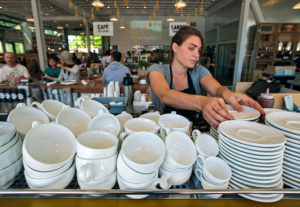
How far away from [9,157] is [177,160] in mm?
626

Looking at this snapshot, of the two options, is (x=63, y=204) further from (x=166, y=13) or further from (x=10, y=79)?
(x=166, y=13)

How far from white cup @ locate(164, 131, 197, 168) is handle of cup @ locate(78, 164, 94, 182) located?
0.27 m

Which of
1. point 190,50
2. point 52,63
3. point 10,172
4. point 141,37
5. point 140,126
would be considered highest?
point 141,37

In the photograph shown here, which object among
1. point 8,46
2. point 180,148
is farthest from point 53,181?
point 8,46

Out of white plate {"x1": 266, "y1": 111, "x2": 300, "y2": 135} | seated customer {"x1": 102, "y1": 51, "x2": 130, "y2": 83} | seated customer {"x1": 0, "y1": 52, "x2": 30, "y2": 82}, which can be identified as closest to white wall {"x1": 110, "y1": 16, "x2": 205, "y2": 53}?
seated customer {"x1": 0, "y1": 52, "x2": 30, "y2": 82}

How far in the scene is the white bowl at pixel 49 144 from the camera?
64cm

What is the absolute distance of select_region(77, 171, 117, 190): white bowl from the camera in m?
0.60

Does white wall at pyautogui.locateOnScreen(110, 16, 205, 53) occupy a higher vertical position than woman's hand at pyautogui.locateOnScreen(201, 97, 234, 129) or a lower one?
higher

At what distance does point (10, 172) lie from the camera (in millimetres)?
667

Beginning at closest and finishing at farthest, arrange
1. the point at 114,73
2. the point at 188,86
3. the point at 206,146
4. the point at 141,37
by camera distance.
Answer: the point at 206,146, the point at 188,86, the point at 114,73, the point at 141,37

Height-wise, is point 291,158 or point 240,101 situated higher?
point 240,101

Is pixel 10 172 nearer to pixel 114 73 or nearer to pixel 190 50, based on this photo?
pixel 190 50

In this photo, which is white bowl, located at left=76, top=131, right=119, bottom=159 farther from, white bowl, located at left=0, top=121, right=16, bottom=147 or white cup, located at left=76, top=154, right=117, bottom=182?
white bowl, located at left=0, top=121, right=16, bottom=147

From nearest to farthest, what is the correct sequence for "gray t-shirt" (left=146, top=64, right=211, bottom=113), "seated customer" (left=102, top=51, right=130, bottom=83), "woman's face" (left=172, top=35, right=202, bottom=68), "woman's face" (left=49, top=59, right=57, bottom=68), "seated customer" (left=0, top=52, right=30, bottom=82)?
"woman's face" (left=172, top=35, right=202, bottom=68), "gray t-shirt" (left=146, top=64, right=211, bottom=113), "seated customer" (left=102, top=51, right=130, bottom=83), "seated customer" (left=0, top=52, right=30, bottom=82), "woman's face" (left=49, top=59, right=57, bottom=68)
